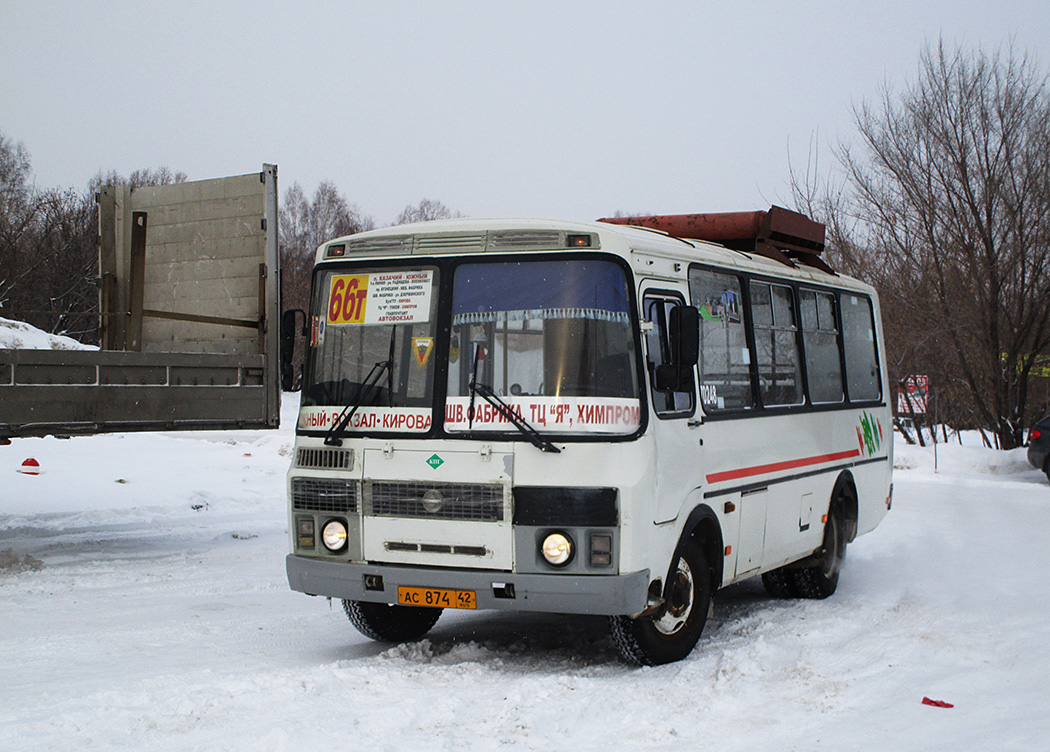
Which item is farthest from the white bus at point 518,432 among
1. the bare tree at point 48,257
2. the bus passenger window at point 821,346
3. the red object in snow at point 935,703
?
the bare tree at point 48,257

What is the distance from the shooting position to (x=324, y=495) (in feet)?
23.1

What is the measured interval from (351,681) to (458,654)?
1080 millimetres

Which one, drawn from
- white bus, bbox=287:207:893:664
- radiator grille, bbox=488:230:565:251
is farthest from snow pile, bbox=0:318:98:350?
radiator grille, bbox=488:230:565:251

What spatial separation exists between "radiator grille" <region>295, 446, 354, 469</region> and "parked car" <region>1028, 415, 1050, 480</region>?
17.3m

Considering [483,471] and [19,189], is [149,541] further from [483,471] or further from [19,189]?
[19,189]

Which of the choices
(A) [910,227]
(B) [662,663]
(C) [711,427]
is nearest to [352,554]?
(B) [662,663]

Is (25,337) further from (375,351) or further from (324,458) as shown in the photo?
(375,351)

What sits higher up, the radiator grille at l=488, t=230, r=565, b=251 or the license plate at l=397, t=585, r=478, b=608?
the radiator grille at l=488, t=230, r=565, b=251

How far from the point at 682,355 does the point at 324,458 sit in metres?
2.26

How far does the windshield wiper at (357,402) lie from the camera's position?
22.8 ft

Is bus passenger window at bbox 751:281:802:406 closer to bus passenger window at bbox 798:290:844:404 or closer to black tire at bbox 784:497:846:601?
bus passenger window at bbox 798:290:844:404

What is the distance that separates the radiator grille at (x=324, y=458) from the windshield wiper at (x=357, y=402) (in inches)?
2.6

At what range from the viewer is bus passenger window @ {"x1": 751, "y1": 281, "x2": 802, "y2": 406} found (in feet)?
28.2

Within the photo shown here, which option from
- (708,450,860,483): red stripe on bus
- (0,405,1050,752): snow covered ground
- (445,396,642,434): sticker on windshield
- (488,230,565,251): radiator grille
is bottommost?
(0,405,1050,752): snow covered ground
